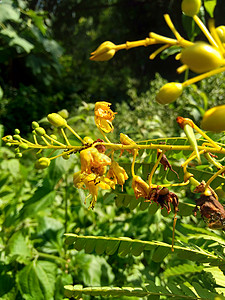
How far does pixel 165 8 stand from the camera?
6.18 metres

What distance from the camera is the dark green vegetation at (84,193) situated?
609mm

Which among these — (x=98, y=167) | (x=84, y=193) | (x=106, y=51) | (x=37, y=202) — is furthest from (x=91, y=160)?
(x=37, y=202)

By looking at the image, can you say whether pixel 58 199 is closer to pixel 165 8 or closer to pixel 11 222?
pixel 11 222

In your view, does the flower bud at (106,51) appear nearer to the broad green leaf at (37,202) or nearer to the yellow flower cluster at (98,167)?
the yellow flower cluster at (98,167)

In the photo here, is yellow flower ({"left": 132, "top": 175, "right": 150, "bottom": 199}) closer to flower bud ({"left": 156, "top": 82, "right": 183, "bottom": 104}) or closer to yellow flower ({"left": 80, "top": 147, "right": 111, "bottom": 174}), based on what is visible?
yellow flower ({"left": 80, "top": 147, "right": 111, "bottom": 174})

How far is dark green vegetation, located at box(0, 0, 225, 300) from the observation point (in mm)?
609

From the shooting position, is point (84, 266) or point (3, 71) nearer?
point (84, 266)

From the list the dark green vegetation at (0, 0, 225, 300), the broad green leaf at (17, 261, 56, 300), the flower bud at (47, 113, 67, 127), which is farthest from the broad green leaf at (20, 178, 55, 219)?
the flower bud at (47, 113, 67, 127)

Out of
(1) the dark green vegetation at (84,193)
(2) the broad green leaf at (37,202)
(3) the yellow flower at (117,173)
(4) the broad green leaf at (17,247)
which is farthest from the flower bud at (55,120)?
(4) the broad green leaf at (17,247)

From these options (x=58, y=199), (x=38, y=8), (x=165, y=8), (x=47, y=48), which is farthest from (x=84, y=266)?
(x=165, y=8)

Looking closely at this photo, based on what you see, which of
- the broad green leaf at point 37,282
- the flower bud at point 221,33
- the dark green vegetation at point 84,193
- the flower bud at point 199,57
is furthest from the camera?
the broad green leaf at point 37,282

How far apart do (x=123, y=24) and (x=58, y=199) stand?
242 inches

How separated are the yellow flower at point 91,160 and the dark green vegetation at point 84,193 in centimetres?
21

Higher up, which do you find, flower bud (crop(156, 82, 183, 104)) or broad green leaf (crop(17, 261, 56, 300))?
flower bud (crop(156, 82, 183, 104))
